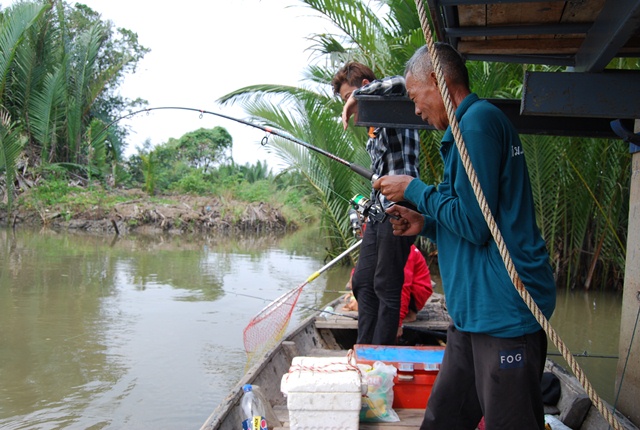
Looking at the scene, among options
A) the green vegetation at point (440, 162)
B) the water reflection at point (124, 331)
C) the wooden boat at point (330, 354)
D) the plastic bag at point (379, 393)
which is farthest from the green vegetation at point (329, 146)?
the plastic bag at point (379, 393)

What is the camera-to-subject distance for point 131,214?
749 inches

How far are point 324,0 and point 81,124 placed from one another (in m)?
16.3

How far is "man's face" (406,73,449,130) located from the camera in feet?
6.32

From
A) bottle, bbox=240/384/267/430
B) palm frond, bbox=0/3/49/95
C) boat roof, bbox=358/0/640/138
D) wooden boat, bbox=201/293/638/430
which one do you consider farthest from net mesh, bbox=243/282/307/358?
palm frond, bbox=0/3/49/95

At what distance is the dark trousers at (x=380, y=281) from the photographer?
328cm

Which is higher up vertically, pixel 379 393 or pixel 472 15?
pixel 472 15

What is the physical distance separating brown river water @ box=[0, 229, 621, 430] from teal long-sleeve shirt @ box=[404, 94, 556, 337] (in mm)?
2717

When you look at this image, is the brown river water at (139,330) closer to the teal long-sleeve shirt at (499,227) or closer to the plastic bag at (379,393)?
the plastic bag at (379,393)

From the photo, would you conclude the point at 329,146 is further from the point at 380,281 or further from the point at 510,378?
the point at 510,378

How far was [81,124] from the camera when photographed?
22625 millimetres

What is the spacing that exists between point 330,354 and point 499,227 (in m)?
2.44

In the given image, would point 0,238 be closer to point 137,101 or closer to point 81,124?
point 81,124

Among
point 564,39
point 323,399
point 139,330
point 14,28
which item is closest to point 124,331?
point 139,330

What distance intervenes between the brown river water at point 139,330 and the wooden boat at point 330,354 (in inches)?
32.0
